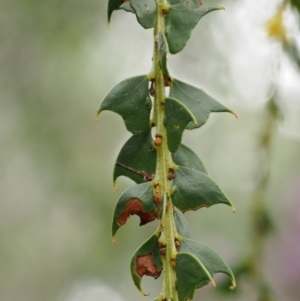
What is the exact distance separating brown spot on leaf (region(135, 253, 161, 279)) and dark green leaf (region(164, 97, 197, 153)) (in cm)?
10

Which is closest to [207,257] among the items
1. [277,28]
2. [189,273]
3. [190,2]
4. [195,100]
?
[189,273]

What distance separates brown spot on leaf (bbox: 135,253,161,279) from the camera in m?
0.50

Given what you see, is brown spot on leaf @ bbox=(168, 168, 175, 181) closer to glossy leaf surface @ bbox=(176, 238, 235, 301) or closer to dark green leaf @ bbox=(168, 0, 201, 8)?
glossy leaf surface @ bbox=(176, 238, 235, 301)

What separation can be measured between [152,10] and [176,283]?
25 cm

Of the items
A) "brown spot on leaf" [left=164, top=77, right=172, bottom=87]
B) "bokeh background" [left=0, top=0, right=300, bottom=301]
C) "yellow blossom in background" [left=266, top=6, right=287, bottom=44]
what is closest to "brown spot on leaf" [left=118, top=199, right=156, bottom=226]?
"brown spot on leaf" [left=164, top=77, right=172, bottom=87]

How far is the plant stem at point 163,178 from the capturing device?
0.46 metres

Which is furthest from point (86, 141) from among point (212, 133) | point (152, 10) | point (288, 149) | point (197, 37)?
point (152, 10)

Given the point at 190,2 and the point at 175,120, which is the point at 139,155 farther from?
the point at 190,2

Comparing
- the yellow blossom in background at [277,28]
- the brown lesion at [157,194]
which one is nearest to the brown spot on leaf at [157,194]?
the brown lesion at [157,194]

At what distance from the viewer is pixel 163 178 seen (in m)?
0.50

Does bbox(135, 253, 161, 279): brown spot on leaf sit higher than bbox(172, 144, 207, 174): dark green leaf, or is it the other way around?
bbox(172, 144, 207, 174): dark green leaf

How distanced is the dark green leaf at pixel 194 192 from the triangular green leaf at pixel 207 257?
4cm

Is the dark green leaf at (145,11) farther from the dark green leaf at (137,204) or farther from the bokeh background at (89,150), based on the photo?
the bokeh background at (89,150)

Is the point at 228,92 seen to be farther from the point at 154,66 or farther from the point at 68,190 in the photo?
the point at 154,66
